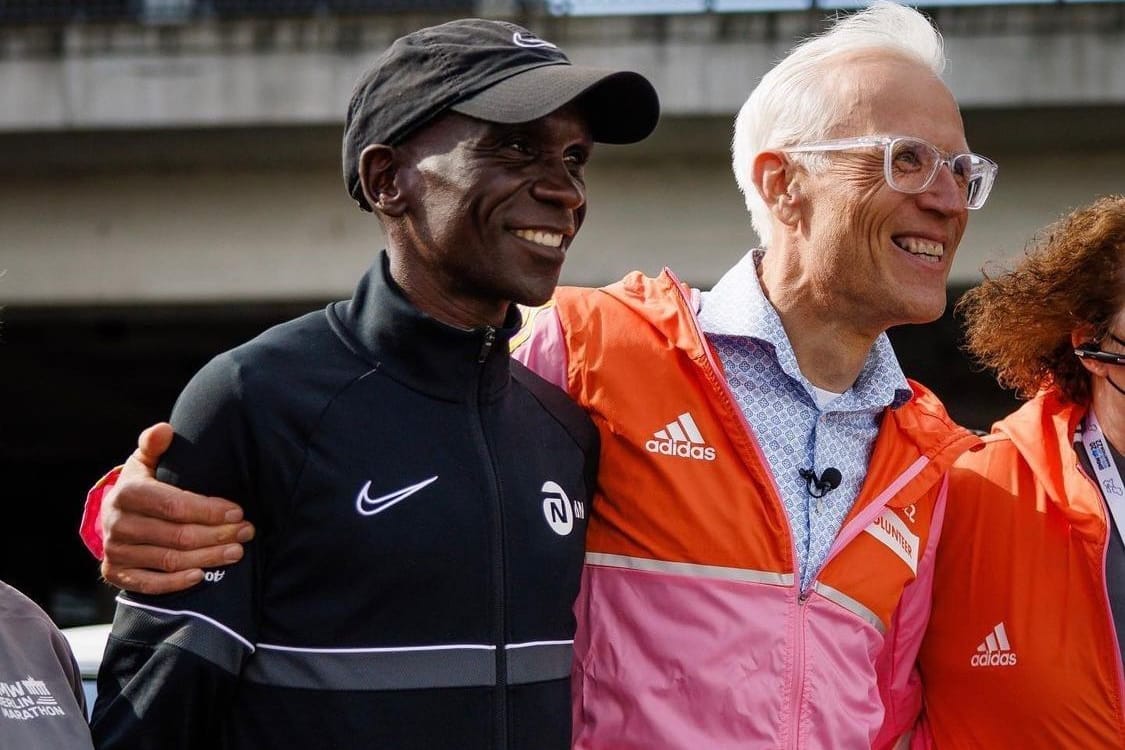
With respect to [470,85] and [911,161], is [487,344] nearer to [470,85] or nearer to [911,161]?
[470,85]

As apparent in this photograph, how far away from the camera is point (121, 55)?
10938mm

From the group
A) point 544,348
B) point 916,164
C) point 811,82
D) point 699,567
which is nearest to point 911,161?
point 916,164

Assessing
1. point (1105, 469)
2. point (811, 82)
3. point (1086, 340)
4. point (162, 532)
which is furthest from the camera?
point (1086, 340)

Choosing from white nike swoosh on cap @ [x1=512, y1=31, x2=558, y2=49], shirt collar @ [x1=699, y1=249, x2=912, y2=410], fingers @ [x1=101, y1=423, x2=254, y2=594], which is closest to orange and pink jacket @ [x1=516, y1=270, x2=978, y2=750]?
shirt collar @ [x1=699, y1=249, x2=912, y2=410]

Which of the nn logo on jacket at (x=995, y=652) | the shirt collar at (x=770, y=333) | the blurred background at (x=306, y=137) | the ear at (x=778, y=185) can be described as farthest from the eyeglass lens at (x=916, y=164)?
the blurred background at (x=306, y=137)

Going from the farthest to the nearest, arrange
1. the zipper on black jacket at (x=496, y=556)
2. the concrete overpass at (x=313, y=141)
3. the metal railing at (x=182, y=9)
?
the metal railing at (x=182, y=9), the concrete overpass at (x=313, y=141), the zipper on black jacket at (x=496, y=556)

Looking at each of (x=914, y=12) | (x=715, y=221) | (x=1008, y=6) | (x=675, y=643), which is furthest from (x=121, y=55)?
(x=675, y=643)

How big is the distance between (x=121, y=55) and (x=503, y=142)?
924cm

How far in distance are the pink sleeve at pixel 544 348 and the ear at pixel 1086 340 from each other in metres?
1.44

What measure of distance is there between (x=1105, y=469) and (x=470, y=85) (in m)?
2.02

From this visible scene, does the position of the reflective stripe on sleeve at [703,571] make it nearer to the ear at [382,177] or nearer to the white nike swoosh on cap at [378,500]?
the white nike swoosh on cap at [378,500]

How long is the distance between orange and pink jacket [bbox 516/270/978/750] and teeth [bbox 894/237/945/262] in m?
0.44

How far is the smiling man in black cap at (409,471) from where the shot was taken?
231 centimetres

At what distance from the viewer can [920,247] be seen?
3.24 metres
